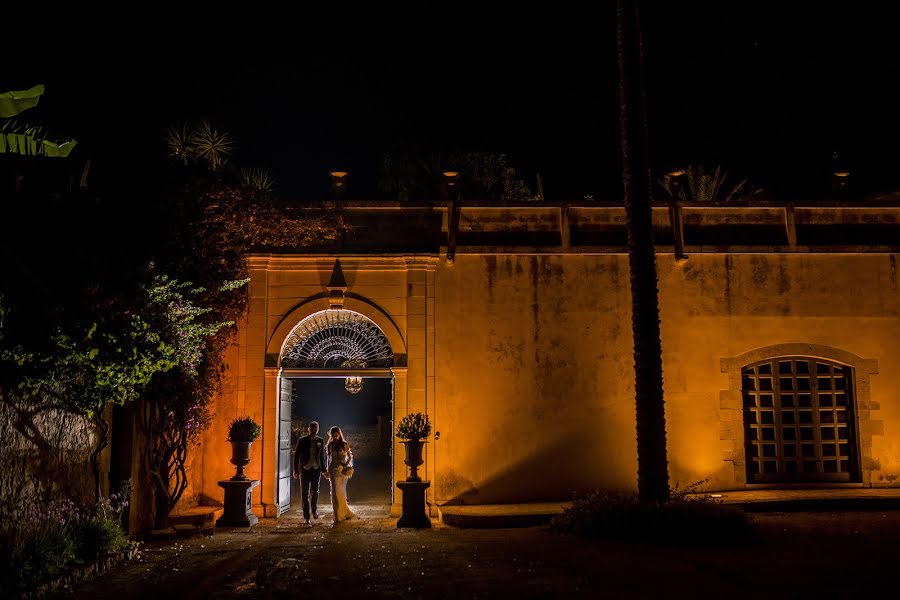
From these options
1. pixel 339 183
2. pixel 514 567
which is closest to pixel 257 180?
pixel 339 183

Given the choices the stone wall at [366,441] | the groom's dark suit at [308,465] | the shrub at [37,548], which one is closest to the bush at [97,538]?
the shrub at [37,548]

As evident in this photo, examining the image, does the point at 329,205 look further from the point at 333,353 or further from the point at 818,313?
the point at 818,313

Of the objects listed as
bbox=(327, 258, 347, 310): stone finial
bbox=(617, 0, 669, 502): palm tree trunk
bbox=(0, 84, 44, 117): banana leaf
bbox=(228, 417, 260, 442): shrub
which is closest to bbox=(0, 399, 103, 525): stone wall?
bbox=(228, 417, 260, 442): shrub

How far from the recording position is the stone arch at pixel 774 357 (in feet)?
41.7

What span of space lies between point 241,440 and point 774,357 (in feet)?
29.0

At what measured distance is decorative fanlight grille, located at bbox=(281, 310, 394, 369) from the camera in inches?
506

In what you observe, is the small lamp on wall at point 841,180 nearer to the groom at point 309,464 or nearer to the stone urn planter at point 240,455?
the groom at point 309,464

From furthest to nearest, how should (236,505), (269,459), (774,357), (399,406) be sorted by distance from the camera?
1. (774,357)
2. (399,406)
3. (269,459)
4. (236,505)

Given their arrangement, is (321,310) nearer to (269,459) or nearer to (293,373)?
(293,373)

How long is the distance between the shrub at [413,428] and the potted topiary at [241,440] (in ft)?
7.24

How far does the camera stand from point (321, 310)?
12797 mm

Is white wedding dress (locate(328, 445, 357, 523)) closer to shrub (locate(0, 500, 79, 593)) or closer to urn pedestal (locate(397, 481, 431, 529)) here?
urn pedestal (locate(397, 481, 431, 529))

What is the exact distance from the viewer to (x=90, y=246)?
9.38 m

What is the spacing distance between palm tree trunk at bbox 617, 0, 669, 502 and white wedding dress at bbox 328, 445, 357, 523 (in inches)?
187
